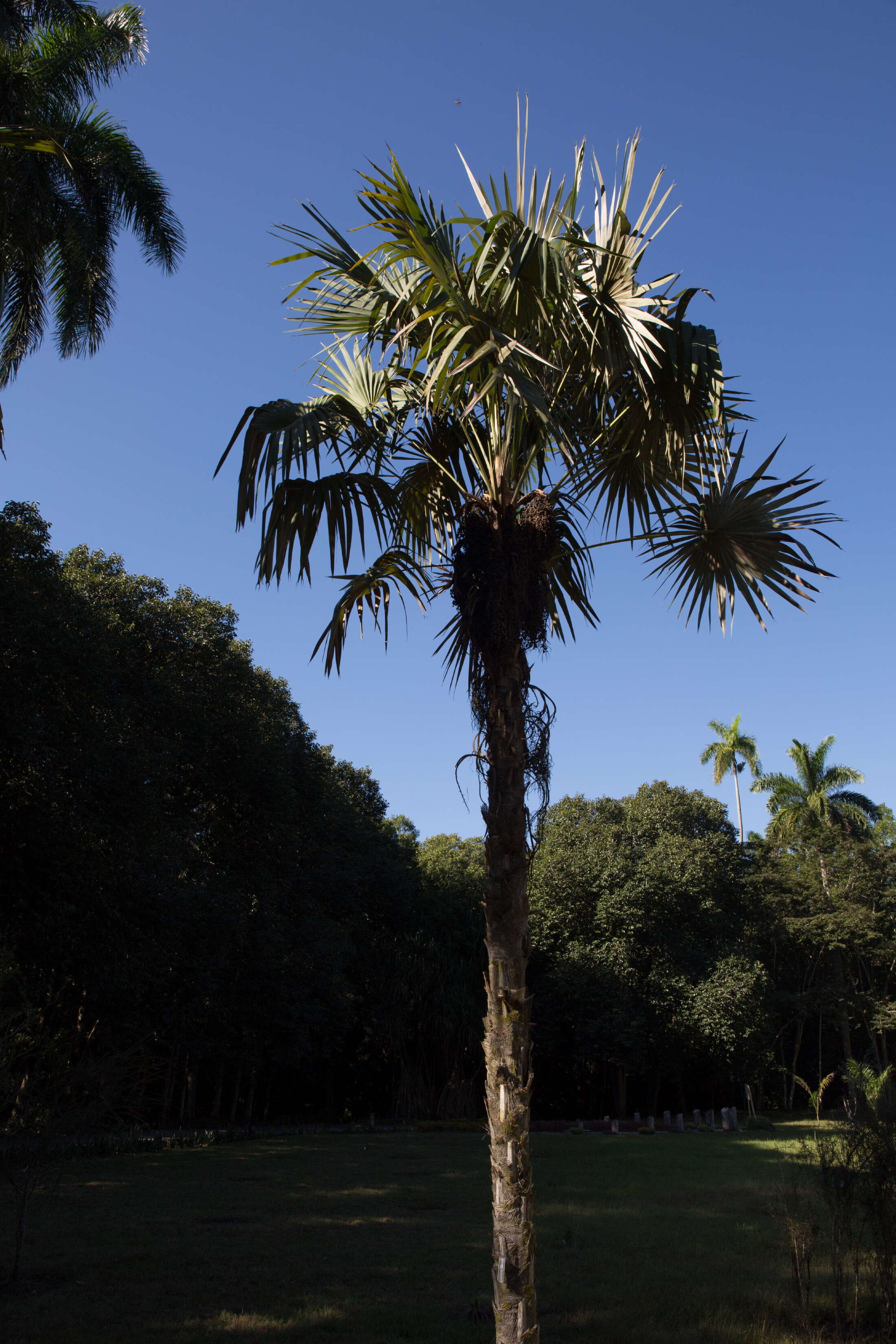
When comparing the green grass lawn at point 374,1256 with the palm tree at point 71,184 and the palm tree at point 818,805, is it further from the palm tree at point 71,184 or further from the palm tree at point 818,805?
the palm tree at point 818,805

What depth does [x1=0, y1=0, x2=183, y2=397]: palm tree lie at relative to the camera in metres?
12.3

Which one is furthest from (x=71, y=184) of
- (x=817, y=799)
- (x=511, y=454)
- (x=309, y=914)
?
(x=817, y=799)

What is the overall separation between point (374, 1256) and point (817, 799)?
28.2m

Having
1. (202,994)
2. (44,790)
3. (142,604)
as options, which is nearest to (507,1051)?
(44,790)

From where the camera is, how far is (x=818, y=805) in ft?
109

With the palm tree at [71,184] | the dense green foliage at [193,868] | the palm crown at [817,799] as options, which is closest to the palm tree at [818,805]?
the palm crown at [817,799]

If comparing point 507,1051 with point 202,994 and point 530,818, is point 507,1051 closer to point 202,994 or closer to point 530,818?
point 530,818

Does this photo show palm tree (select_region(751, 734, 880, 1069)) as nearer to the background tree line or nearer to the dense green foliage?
the background tree line

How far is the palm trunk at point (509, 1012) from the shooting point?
4.00 meters

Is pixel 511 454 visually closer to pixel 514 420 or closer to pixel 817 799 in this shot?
pixel 514 420

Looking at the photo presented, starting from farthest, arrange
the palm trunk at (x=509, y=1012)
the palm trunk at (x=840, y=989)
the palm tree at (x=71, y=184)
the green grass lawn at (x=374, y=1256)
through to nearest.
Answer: the palm trunk at (x=840, y=989), the palm tree at (x=71, y=184), the green grass lawn at (x=374, y=1256), the palm trunk at (x=509, y=1012)

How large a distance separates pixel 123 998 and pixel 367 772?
16957 mm

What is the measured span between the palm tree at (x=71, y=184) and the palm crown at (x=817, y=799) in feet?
91.2

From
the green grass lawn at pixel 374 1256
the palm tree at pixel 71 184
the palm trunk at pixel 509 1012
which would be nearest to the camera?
the palm trunk at pixel 509 1012
